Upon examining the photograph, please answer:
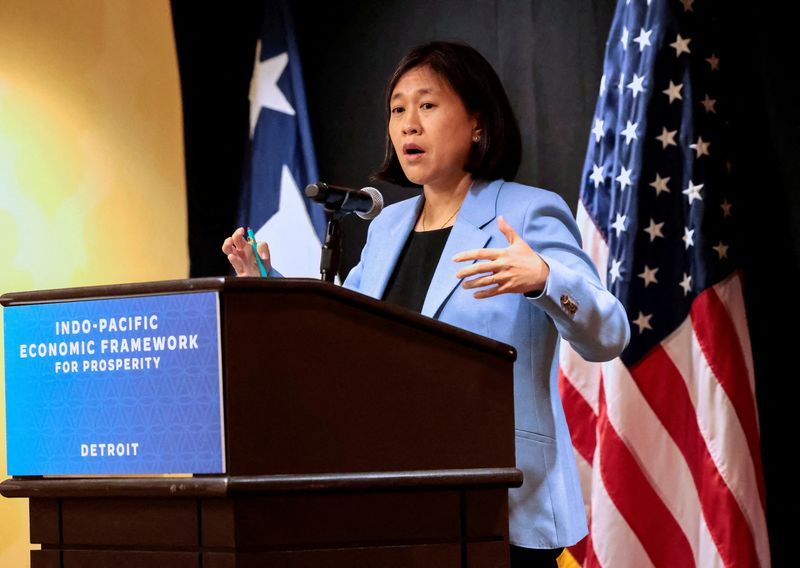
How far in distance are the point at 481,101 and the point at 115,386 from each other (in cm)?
94

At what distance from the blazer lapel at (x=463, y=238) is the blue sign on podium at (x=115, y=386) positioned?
57cm

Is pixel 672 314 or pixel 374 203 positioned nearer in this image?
pixel 374 203

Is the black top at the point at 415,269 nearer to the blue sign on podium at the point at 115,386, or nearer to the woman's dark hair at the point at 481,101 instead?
the woman's dark hair at the point at 481,101

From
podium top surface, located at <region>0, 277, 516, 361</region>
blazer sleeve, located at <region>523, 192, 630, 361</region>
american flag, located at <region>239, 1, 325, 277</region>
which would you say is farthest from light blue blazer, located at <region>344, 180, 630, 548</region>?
american flag, located at <region>239, 1, 325, 277</region>

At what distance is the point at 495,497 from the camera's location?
138cm

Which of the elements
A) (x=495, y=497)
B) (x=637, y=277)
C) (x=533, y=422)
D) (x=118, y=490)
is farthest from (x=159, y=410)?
(x=637, y=277)

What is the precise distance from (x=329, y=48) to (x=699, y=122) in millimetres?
1714

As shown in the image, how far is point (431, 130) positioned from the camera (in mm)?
1849

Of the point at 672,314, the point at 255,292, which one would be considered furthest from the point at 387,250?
the point at 672,314

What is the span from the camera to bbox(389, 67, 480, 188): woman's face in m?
1.85

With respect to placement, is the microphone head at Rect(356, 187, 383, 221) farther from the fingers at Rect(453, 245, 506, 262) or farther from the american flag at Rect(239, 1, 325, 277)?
the american flag at Rect(239, 1, 325, 277)

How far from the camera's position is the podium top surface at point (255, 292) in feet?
3.90

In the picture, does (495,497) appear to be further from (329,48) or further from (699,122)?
(329,48)

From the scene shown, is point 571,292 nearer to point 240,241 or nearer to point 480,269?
point 480,269
